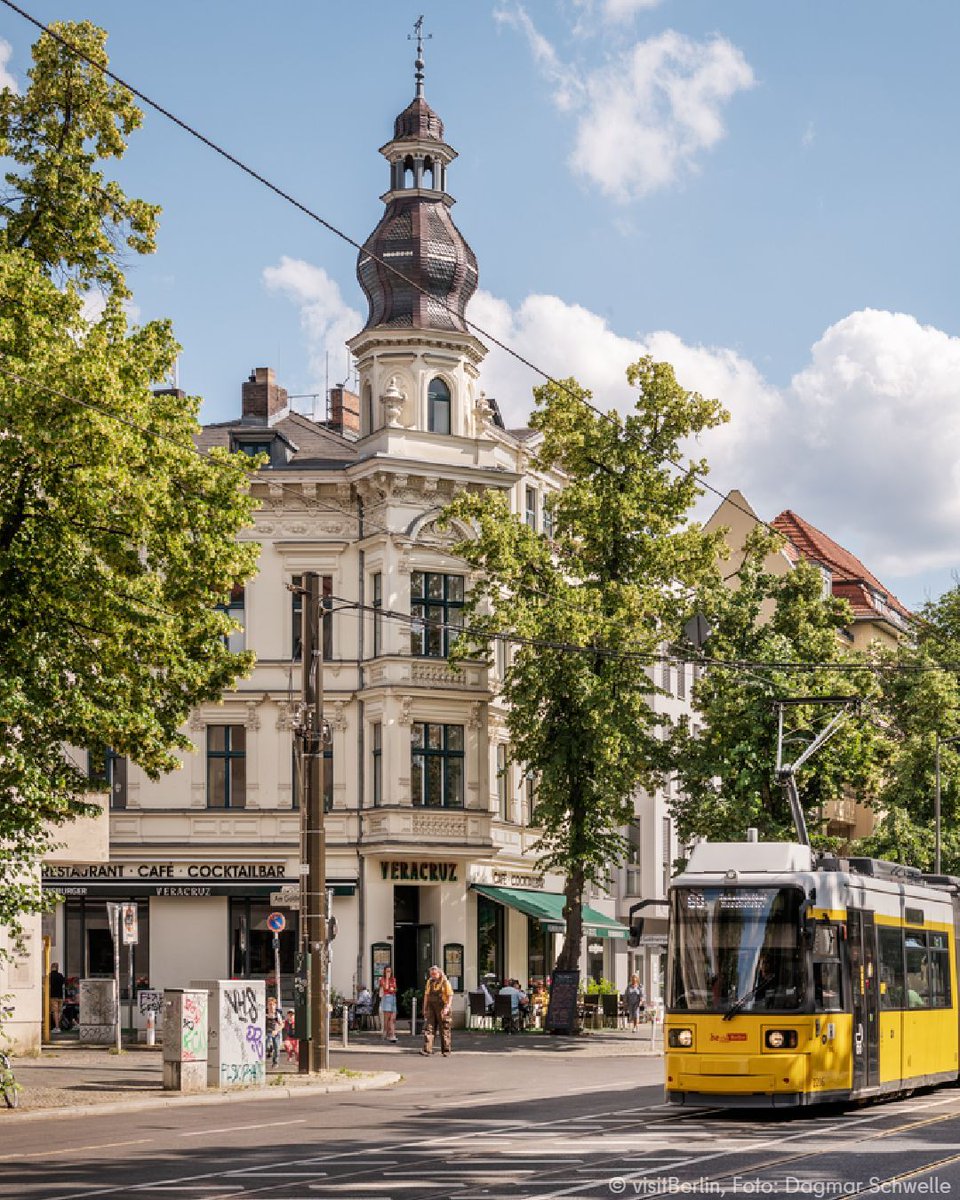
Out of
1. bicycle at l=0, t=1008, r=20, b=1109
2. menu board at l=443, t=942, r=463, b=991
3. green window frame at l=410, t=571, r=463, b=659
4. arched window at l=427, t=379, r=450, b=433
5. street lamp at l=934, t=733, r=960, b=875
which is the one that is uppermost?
arched window at l=427, t=379, r=450, b=433

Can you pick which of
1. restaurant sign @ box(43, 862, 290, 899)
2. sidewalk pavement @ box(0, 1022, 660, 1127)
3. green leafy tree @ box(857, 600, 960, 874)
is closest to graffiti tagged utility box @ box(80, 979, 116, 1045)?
sidewalk pavement @ box(0, 1022, 660, 1127)

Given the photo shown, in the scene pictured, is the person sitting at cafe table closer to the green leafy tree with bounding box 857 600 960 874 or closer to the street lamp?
the street lamp

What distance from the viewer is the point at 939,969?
28.1 m

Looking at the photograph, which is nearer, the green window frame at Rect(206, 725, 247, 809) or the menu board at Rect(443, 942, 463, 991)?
the menu board at Rect(443, 942, 463, 991)

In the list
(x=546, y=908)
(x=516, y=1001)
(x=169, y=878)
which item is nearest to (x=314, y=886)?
(x=516, y=1001)

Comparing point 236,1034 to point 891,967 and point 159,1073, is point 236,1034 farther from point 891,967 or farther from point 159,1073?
point 891,967

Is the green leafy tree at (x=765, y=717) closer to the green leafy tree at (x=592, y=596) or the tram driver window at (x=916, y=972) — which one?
the green leafy tree at (x=592, y=596)

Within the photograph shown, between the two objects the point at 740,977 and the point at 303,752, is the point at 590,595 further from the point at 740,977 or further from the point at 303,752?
the point at 740,977

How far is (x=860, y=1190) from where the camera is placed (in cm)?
1461

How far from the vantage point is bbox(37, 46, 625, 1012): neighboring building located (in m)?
51.7

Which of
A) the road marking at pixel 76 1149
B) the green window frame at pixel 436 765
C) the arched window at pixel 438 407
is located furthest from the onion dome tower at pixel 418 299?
the road marking at pixel 76 1149

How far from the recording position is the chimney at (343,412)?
6297 cm

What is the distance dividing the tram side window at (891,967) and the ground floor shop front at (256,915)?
2615 centimetres

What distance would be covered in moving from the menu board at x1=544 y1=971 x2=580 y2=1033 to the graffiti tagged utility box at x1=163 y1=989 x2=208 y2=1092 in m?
20.6
